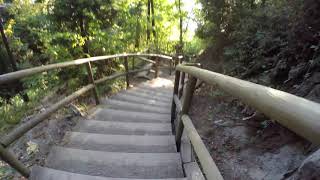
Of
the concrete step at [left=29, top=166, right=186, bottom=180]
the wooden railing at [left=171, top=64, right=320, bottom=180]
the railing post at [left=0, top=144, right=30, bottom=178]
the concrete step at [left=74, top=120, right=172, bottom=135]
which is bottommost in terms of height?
the concrete step at [left=74, top=120, right=172, bottom=135]

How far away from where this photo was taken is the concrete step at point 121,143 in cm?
368

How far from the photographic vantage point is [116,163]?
3.20 meters

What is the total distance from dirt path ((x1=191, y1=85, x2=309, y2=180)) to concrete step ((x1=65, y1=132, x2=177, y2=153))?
2.59 ft

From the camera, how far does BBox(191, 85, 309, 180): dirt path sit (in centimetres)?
326

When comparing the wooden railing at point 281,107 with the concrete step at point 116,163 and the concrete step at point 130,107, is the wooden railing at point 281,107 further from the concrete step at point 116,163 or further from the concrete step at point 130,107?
the concrete step at point 130,107

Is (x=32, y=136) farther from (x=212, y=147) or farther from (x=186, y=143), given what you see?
(x=212, y=147)

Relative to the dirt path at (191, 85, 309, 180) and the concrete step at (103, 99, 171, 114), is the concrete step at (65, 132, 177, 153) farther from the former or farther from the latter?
the concrete step at (103, 99, 171, 114)

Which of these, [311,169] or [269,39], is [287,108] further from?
[269,39]

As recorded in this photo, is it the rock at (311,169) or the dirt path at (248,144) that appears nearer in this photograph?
the rock at (311,169)

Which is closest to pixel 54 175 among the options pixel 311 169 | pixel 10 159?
pixel 10 159

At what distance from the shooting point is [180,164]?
3113mm

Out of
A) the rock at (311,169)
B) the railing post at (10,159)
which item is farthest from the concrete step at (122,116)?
the rock at (311,169)

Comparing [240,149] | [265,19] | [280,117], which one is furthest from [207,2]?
[280,117]

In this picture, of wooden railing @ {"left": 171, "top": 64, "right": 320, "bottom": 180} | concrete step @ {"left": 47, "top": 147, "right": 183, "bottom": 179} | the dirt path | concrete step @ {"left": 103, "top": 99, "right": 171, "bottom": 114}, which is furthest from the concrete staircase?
wooden railing @ {"left": 171, "top": 64, "right": 320, "bottom": 180}
